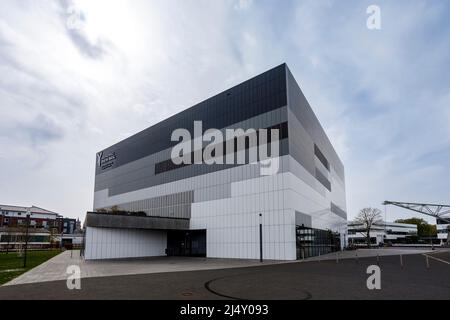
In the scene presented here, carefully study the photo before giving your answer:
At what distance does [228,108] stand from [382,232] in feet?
342

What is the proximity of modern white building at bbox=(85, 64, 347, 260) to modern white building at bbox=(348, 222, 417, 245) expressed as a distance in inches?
2795

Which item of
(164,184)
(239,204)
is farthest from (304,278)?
(164,184)

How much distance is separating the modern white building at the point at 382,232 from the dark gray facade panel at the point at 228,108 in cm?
8628

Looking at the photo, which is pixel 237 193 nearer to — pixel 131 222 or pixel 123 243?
pixel 131 222

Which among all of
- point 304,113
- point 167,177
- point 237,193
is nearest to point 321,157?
point 304,113

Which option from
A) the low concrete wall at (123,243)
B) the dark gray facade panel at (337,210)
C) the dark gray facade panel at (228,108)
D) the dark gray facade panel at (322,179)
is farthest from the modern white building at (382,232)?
the low concrete wall at (123,243)

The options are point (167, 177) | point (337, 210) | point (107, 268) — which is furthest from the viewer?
point (337, 210)

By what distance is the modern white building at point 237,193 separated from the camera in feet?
113

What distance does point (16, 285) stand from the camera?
1573cm

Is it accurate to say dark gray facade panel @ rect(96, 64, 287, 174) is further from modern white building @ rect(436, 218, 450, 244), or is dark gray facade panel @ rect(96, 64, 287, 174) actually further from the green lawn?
modern white building @ rect(436, 218, 450, 244)

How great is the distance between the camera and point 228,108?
41.0 meters

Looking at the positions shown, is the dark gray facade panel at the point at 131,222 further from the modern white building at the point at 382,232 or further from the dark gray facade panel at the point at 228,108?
the modern white building at the point at 382,232

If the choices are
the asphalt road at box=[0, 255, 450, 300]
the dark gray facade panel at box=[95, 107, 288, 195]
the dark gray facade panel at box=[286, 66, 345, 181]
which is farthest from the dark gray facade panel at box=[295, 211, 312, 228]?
the asphalt road at box=[0, 255, 450, 300]

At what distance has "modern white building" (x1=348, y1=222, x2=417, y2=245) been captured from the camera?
115m
